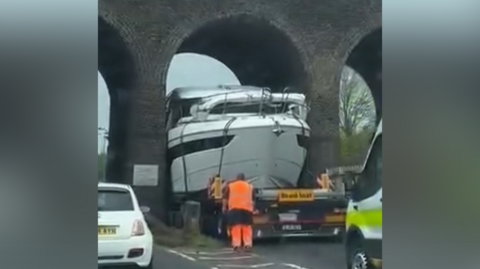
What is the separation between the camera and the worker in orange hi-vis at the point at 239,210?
152 inches

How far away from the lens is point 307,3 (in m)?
3.92

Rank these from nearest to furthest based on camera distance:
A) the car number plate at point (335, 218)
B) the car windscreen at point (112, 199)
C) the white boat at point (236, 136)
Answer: the car windscreen at point (112, 199) < the white boat at point (236, 136) < the car number plate at point (335, 218)

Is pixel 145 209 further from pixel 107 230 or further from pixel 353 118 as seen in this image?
A: pixel 353 118

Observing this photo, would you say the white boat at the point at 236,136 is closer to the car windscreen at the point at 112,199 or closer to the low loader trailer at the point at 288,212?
the low loader trailer at the point at 288,212

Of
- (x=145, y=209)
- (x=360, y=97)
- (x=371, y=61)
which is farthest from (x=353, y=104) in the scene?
(x=145, y=209)

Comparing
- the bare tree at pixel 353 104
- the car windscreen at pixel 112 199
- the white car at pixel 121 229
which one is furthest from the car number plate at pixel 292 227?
the car windscreen at pixel 112 199

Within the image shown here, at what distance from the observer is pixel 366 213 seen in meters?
4.01

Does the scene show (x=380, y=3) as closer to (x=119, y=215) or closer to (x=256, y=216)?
(x=256, y=216)

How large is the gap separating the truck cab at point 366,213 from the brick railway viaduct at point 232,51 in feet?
0.69

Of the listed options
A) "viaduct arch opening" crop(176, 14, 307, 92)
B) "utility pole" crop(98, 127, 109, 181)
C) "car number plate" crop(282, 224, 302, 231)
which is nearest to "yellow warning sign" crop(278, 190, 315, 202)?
"car number plate" crop(282, 224, 302, 231)

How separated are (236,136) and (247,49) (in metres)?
0.45

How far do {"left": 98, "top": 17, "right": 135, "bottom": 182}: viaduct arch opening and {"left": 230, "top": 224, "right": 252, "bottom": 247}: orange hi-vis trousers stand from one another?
2.07 ft

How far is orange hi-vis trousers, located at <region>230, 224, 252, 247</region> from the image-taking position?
3873mm
